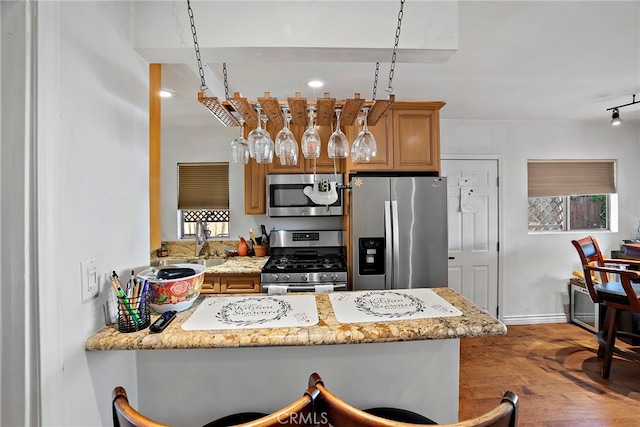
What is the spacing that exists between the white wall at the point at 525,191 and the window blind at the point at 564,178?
0.31 feet

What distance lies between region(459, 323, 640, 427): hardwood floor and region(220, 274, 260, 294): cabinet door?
1843 mm

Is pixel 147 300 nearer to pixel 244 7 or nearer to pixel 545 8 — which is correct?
pixel 244 7

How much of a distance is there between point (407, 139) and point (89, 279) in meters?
2.51

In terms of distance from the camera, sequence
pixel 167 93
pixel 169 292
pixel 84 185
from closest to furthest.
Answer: pixel 84 185 < pixel 169 292 < pixel 167 93

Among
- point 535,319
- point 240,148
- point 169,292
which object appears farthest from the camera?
point 535,319

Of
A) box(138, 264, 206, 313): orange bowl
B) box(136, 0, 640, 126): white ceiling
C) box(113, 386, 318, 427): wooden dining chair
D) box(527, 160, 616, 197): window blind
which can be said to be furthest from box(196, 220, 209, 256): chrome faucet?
box(527, 160, 616, 197): window blind

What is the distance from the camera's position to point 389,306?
1271mm

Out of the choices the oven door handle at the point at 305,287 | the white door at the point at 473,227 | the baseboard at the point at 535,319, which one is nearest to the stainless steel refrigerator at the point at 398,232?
the oven door handle at the point at 305,287

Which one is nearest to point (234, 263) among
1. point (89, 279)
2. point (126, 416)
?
point (89, 279)

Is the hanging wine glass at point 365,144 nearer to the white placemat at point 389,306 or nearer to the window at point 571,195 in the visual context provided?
the white placemat at point 389,306

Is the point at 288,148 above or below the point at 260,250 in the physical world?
above

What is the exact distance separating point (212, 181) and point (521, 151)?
3.62m

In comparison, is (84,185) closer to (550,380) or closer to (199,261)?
(199,261)

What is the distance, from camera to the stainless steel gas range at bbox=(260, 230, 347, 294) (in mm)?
2568
